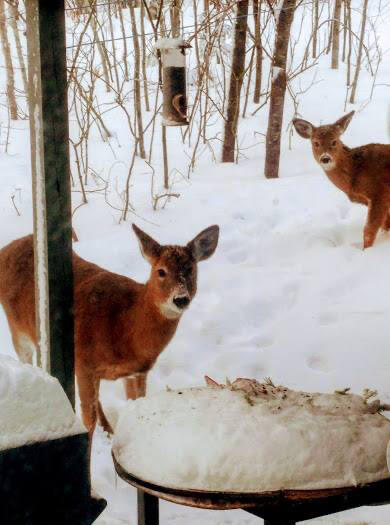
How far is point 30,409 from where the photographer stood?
3.82ft

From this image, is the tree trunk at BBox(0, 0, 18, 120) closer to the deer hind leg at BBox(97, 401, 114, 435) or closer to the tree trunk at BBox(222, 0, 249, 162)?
the tree trunk at BBox(222, 0, 249, 162)

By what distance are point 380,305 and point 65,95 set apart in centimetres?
213

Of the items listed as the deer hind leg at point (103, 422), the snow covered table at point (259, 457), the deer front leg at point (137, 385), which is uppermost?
the snow covered table at point (259, 457)

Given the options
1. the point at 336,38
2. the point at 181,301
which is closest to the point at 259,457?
the point at 181,301

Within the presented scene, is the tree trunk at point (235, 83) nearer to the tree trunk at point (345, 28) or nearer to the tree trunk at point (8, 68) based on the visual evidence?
the tree trunk at point (345, 28)

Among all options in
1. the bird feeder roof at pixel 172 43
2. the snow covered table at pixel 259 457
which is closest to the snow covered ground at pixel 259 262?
the snow covered table at pixel 259 457

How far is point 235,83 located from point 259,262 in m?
1.53

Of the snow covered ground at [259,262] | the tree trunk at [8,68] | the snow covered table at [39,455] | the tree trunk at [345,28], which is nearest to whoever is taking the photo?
the snow covered table at [39,455]

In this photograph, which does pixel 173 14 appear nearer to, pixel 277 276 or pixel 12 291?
pixel 277 276

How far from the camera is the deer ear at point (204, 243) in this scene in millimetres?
2941

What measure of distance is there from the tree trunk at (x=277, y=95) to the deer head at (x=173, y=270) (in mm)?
2242

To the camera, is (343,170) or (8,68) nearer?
(8,68)

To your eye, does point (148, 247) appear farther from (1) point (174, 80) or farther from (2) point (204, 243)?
(1) point (174, 80)

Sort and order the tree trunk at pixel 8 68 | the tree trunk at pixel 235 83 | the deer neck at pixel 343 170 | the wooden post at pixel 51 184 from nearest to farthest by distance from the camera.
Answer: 1. the wooden post at pixel 51 184
2. the tree trunk at pixel 8 68
3. the deer neck at pixel 343 170
4. the tree trunk at pixel 235 83
